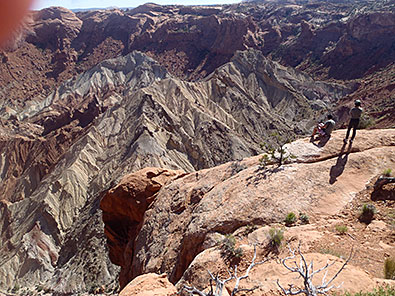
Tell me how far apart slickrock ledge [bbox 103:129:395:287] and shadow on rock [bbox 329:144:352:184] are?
0.03m

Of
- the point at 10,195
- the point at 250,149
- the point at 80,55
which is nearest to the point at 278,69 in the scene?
the point at 250,149

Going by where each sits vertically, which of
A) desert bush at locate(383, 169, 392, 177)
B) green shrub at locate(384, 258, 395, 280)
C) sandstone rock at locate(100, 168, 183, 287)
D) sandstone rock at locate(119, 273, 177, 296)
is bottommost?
sandstone rock at locate(100, 168, 183, 287)

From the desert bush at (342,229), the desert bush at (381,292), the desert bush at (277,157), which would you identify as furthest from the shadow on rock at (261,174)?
the desert bush at (381,292)

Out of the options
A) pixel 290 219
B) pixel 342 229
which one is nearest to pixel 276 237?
pixel 290 219

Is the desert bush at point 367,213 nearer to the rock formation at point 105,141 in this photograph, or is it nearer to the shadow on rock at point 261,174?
the shadow on rock at point 261,174

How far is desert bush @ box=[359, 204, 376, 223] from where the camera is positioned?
7232 millimetres

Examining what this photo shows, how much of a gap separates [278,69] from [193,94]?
24420 mm

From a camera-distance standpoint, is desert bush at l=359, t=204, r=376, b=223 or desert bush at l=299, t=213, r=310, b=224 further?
desert bush at l=299, t=213, r=310, b=224

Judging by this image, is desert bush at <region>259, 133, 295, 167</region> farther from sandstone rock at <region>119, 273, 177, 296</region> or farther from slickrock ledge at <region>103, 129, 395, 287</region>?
sandstone rock at <region>119, 273, 177, 296</region>

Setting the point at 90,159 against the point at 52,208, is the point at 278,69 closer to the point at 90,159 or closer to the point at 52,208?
the point at 90,159

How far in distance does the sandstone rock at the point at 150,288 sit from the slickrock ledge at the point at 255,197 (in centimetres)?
113

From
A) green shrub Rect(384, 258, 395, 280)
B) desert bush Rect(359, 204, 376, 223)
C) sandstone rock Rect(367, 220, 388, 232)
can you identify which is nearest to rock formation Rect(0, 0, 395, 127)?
desert bush Rect(359, 204, 376, 223)

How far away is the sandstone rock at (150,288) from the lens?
654 centimetres

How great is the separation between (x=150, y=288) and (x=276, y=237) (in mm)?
3148
